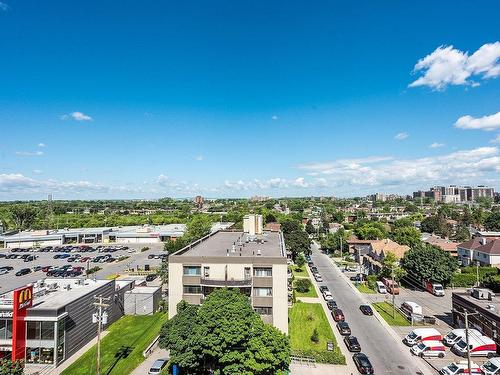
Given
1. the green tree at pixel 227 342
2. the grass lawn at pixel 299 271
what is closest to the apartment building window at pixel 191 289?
the green tree at pixel 227 342

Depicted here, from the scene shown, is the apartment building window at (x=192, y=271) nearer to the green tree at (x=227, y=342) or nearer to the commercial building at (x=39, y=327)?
the green tree at (x=227, y=342)

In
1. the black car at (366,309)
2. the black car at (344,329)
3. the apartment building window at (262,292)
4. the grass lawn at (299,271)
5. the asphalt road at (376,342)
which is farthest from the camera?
the grass lawn at (299,271)

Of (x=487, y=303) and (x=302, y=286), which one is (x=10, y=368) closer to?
(x=302, y=286)

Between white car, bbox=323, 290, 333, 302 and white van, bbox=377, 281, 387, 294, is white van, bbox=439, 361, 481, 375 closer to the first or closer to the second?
white car, bbox=323, 290, 333, 302

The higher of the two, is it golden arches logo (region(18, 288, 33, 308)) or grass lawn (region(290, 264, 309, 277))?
golden arches logo (region(18, 288, 33, 308))

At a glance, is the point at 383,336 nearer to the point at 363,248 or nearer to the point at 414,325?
the point at 414,325

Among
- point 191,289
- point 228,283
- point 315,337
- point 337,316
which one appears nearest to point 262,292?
point 228,283

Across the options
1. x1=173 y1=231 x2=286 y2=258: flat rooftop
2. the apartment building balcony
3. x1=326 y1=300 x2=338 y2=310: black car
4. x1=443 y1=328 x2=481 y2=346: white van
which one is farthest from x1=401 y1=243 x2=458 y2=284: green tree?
the apartment building balcony
